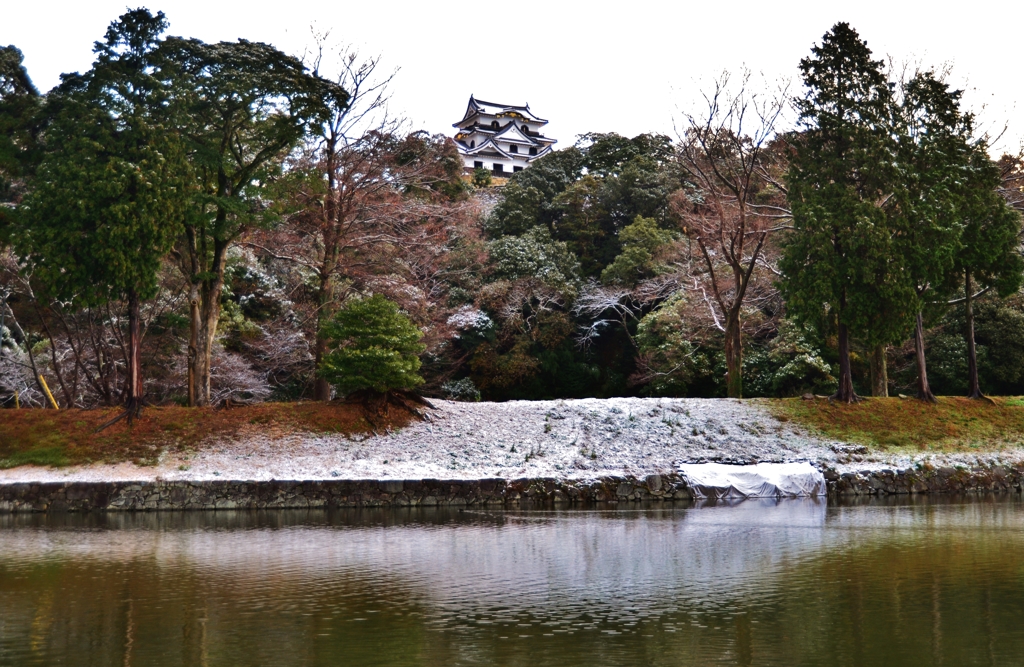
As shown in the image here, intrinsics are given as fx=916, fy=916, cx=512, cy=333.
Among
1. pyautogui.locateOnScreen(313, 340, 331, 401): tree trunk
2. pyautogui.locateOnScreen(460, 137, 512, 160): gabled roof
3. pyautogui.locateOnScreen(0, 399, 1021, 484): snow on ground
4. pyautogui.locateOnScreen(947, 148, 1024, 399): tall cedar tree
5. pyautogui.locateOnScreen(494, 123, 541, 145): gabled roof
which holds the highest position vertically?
pyautogui.locateOnScreen(494, 123, 541, 145): gabled roof

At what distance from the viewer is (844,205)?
76.9 feet

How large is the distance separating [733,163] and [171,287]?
1807 centimetres

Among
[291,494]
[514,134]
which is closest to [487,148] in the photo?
[514,134]

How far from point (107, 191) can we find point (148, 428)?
5365 millimetres

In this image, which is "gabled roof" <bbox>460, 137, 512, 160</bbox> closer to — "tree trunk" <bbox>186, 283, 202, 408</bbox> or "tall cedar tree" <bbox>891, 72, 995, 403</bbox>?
"tall cedar tree" <bbox>891, 72, 995, 403</bbox>

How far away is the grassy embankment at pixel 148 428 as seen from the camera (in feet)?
65.0

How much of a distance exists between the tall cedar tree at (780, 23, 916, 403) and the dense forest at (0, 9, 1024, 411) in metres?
0.07

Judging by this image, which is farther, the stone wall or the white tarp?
the white tarp

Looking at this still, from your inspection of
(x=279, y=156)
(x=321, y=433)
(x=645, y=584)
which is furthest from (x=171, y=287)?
(x=645, y=584)

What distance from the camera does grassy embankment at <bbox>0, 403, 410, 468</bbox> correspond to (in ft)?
65.0

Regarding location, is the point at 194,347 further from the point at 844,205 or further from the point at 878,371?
the point at 878,371

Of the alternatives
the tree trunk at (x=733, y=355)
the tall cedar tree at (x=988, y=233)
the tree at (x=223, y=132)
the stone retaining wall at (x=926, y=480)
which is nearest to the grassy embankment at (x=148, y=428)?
the tree at (x=223, y=132)

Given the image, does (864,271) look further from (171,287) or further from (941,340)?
(171,287)

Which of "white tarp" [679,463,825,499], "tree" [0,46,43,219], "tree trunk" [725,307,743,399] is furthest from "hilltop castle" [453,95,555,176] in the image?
"white tarp" [679,463,825,499]
